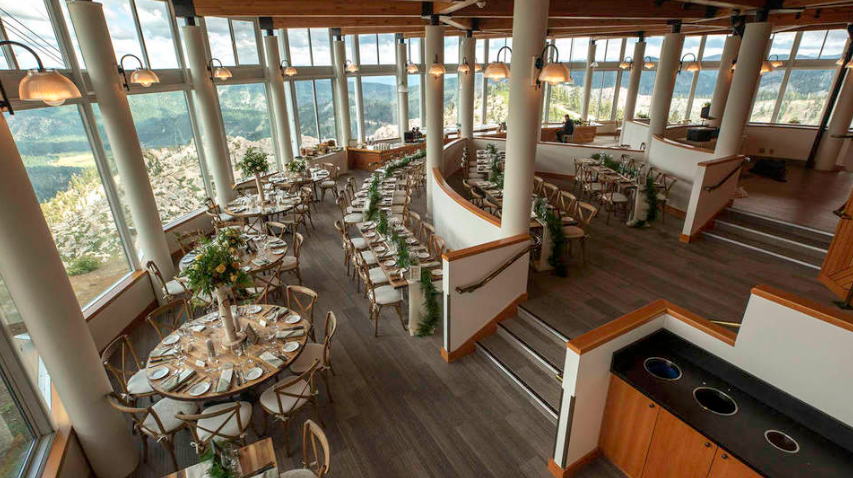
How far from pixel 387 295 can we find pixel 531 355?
2.20 meters

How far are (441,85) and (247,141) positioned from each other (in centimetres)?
662

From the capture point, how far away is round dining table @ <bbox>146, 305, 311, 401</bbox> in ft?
13.5

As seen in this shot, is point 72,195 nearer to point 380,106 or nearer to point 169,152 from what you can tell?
point 169,152

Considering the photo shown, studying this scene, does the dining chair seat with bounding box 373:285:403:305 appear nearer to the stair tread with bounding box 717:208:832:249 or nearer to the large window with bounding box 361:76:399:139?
the stair tread with bounding box 717:208:832:249

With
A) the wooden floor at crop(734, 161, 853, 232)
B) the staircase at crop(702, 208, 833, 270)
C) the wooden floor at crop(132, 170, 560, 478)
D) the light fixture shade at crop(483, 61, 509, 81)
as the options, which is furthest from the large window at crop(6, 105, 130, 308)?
the wooden floor at crop(734, 161, 853, 232)

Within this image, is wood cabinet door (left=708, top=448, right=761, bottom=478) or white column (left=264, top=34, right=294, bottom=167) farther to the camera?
white column (left=264, top=34, right=294, bottom=167)

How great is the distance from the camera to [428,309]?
6.04 m

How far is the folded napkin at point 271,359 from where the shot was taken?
4.41m

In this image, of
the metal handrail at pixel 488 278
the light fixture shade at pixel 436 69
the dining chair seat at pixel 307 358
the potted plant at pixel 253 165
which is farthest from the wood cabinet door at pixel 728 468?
the potted plant at pixel 253 165

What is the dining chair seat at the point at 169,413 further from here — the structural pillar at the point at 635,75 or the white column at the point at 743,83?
the structural pillar at the point at 635,75

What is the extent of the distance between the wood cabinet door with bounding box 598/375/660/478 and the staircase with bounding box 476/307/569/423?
68 cm

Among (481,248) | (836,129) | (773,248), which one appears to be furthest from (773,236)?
(836,129)

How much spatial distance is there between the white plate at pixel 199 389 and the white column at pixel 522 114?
4137mm

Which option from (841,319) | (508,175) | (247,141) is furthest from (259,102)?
(841,319)
